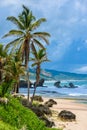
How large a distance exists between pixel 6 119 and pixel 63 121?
872 inches

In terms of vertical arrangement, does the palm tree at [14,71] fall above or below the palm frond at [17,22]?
below

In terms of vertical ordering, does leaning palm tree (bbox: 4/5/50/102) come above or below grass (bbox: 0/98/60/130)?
above

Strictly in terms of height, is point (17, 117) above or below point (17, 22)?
below

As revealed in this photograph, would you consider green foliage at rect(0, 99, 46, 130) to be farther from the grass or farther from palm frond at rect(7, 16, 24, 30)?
palm frond at rect(7, 16, 24, 30)

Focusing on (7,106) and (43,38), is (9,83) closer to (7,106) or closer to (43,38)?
(7,106)

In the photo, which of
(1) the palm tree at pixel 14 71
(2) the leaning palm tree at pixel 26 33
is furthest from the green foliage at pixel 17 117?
(2) the leaning palm tree at pixel 26 33

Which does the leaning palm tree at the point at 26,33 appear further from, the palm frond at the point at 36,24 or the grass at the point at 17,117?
the grass at the point at 17,117

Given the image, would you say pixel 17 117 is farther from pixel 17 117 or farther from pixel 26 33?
pixel 26 33

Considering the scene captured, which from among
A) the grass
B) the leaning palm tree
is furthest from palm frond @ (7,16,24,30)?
the grass

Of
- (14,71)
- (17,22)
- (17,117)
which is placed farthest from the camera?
(17,22)

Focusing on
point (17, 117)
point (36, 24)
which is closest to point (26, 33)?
point (36, 24)

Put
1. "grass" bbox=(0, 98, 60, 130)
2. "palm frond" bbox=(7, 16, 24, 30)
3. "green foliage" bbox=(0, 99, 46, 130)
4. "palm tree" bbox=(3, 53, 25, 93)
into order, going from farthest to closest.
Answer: "palm frond" bbox=(7, 16, 24, 30), "palm tree" bbox=(3, 53, 25, 93), "green foliage" bbox=(0, 99, 46, 130), "grass" bbox=(0, 98, 60, 130)

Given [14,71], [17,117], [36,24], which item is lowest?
[17,117]

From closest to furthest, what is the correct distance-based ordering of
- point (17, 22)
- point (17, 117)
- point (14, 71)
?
point (17, 117) → point (14, 71) → point (17, 22)
